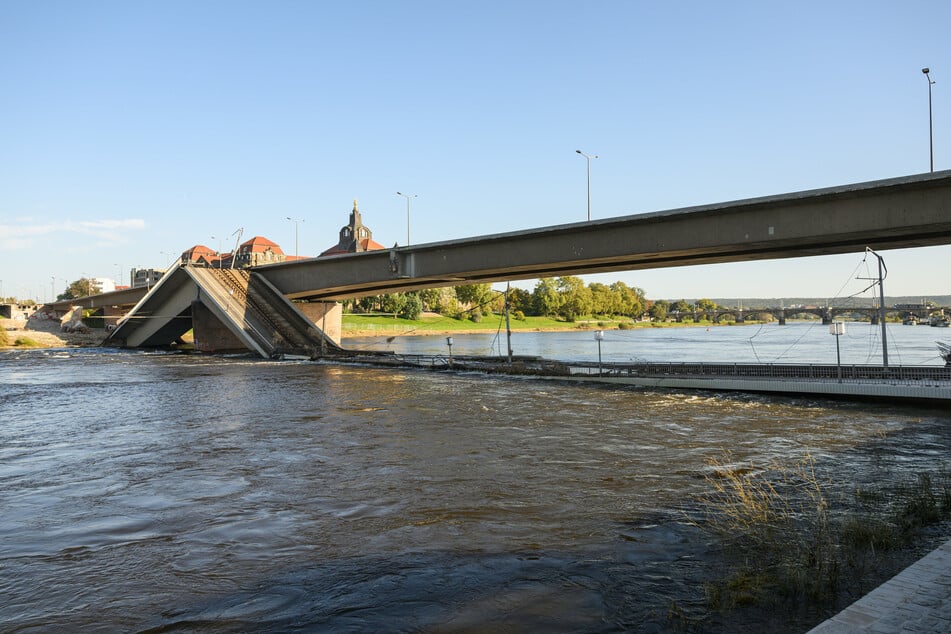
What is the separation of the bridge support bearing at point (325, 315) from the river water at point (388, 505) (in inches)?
Result: 1538

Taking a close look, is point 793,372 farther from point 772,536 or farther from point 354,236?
point 354,236

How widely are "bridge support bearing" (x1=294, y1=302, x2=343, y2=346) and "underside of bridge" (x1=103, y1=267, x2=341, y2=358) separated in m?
0.77

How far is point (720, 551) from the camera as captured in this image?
973 centimetres

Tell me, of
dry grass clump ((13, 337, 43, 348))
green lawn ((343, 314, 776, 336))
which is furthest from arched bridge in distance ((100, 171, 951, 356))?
green lawn ((343, 314, 776, 336))

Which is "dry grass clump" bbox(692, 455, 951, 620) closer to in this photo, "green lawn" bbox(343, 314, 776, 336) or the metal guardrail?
the metal guardrail

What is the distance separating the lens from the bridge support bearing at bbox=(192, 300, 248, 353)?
6431 centimetres

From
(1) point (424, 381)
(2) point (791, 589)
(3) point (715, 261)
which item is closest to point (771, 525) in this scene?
(2) point (791, 589)

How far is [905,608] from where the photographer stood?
242 inches

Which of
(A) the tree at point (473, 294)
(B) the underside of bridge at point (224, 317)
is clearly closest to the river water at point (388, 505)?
(B) the underside of bridge at point (224, 317)

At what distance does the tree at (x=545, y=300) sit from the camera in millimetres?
179625

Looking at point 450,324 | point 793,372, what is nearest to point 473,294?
point 450,324

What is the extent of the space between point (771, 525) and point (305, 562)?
23.9ft

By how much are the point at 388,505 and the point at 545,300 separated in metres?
168

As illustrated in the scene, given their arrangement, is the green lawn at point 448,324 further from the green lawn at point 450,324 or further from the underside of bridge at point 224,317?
the underside of bridge at point 224,317
